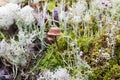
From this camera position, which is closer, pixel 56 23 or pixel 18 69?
pixel 18 69

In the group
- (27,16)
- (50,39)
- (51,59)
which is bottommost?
(51,59)

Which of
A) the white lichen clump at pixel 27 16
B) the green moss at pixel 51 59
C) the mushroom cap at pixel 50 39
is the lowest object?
the green moss at pixel 51 59

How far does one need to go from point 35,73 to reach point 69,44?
296 millimetres

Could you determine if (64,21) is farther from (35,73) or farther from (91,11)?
(35,73)

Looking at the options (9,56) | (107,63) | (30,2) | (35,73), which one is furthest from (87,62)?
(30,2)

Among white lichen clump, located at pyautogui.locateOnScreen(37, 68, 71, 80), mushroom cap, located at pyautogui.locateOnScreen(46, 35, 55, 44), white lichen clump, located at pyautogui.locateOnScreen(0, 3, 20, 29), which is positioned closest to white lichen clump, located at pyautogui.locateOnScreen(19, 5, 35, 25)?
white lichen clump, located at pyautogui.locateOnScreen(0, 3, 20, 29)

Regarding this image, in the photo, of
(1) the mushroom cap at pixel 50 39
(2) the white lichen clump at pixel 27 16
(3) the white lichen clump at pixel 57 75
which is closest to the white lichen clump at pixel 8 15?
(2) the white lichen clump at pixel 27 16

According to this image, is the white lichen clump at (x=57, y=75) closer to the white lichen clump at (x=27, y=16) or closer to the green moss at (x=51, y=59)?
the green moss at (x=51, y=59)

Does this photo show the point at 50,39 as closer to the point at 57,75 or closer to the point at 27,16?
the point at 27,16

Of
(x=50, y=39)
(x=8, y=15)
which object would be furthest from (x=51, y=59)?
(x=8, y=15)

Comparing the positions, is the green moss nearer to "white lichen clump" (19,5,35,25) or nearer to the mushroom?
the mushroom

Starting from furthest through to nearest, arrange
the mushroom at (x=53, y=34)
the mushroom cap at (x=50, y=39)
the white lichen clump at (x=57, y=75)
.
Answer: the mushroom cap at (x=50, y=39) → the mushroom at (x=53, y=34) → the white lichen clump at (x=57, y=75)

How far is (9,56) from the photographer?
2.24 m

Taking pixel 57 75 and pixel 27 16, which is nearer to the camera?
pixel 57 75
